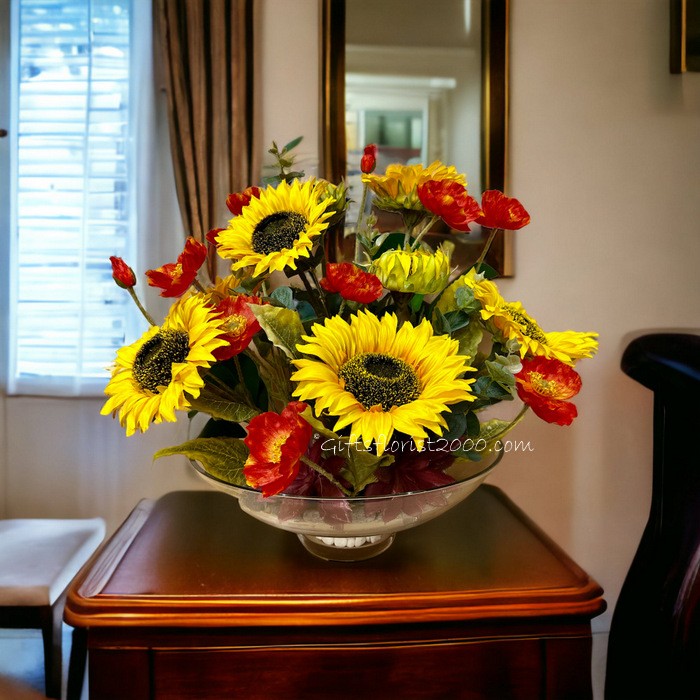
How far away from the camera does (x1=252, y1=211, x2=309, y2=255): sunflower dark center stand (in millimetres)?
638

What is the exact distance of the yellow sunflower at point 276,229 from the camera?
62cm

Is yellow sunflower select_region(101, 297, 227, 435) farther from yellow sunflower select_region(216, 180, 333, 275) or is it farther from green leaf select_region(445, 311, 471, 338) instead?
green leaf select_region(445, 311, 471, 338)

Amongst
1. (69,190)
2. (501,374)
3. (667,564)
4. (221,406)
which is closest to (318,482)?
(221,406)

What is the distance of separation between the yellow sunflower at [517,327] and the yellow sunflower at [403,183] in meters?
0.12

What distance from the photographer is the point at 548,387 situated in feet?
2.03

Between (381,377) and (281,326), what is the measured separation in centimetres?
14

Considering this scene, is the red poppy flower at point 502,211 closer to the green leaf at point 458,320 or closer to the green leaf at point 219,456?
the green leaf at point 458,320

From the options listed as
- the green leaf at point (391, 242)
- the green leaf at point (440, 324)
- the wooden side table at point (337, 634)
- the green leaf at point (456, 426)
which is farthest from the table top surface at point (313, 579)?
the green leaf at point (391, 242)

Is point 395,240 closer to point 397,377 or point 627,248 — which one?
point 397,377

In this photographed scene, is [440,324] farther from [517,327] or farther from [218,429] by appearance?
[218,429]

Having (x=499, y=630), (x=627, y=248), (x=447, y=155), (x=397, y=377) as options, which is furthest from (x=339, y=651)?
(x=627, y=248)

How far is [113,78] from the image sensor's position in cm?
155

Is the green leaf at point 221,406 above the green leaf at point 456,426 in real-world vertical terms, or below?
above

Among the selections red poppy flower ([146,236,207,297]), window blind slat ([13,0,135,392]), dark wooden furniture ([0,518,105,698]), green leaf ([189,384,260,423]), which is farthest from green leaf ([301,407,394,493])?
window blind slat ([13,0,135,392])
